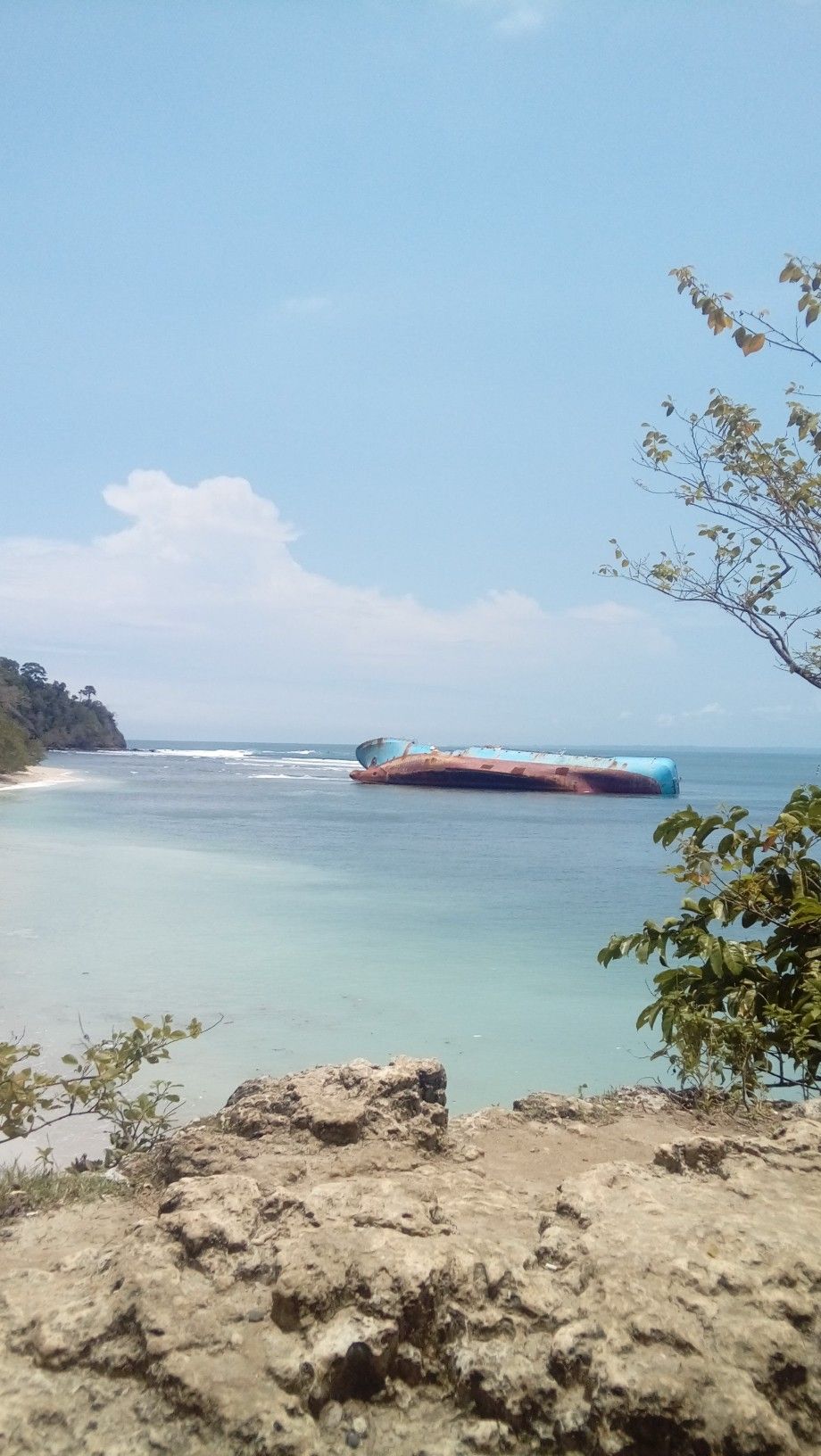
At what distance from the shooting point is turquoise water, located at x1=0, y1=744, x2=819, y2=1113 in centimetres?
587

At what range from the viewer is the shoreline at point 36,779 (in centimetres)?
3400

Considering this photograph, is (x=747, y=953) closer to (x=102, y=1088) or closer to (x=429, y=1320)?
(x=429, y=1320)

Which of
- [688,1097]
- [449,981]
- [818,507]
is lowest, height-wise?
[449,981]

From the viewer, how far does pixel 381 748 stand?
48.5 metres

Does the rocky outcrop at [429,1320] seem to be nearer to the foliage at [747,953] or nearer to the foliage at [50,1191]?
the foliage at [50,1191]

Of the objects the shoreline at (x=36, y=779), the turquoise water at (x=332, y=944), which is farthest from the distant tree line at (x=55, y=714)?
the turquoise water at (x=332, y=944)

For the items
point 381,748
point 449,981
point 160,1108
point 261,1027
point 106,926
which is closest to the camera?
point 160,1108

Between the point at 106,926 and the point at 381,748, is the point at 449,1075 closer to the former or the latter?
the point at 106,926

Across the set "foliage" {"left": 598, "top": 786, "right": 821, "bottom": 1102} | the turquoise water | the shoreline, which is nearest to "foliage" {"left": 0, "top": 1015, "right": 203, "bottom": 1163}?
"foliage" {"left": 598, "top": 786, "right": 821, "bottom": 1102}

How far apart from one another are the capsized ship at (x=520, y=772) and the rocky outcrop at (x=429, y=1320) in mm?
40396

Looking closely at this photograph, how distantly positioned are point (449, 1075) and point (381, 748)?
4319 centimetres

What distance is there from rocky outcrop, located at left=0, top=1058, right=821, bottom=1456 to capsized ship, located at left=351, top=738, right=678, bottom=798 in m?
40.4

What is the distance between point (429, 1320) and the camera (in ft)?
5.14

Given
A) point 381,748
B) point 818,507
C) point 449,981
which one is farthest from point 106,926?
point 381,748
